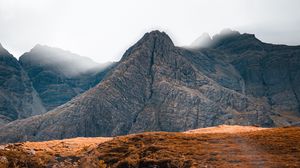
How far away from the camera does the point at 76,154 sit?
116m

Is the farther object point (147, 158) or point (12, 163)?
point (147, 158)

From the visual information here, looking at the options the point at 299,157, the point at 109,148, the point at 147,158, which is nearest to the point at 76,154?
the point at 109,148

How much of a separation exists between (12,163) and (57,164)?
13.5 metres

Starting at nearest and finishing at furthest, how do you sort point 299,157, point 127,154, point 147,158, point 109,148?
point 299,157, point 147,158, point 127,154, point 109,148

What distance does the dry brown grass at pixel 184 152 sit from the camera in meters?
96.2

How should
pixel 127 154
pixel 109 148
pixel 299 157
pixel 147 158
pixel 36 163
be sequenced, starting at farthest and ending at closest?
pixel 109 148 < pixel 127 154 < pixel 147 158 < pixel 36 163 < pixel 299 157

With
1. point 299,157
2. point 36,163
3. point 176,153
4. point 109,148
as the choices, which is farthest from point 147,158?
point 299,157

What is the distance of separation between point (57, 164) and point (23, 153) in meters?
10.6

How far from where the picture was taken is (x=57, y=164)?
103 meters

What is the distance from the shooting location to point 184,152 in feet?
360

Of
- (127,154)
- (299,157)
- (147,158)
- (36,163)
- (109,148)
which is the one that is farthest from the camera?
(109,148)

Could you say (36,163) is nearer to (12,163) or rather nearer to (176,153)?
(12,163)

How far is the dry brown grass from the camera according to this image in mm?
96250

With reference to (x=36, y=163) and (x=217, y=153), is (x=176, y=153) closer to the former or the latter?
(x=217, y=153)
